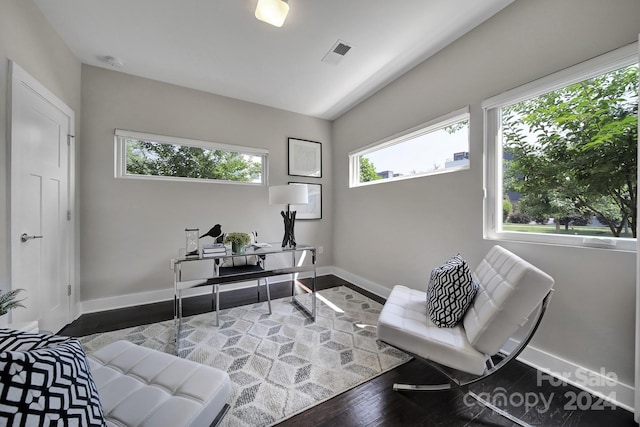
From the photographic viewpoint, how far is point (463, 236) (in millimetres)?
2105

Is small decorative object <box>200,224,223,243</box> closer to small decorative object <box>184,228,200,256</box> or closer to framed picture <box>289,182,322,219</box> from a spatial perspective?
small decorative object <box>184,228,200,256</box>

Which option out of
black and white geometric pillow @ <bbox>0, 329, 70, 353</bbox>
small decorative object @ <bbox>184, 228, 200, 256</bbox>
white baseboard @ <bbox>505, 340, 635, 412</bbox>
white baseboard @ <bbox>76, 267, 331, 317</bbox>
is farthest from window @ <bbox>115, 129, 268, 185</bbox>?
white baseboard @ <bbox>505, 340, 635, 412</bbox>

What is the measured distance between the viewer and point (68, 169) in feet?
7.34

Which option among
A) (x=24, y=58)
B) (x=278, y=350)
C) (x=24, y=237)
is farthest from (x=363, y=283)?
(x=24, y=58)

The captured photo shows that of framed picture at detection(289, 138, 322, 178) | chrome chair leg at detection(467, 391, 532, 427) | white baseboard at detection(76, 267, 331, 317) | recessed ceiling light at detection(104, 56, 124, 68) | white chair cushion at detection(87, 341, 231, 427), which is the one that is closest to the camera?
white chair cushion at detection(87, 341, 231, 427)

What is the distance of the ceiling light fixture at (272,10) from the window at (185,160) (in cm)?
174

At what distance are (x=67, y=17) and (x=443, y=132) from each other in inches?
137

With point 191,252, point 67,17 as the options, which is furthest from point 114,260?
point 67,17

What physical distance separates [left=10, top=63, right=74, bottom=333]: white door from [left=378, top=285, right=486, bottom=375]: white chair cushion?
101 inches

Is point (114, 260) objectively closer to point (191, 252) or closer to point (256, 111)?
point (191, 252)

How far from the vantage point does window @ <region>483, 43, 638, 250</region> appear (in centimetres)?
138

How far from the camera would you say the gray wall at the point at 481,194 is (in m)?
1.38

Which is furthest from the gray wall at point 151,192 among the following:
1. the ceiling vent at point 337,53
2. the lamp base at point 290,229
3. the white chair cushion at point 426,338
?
the white chair cushion at point 426,338

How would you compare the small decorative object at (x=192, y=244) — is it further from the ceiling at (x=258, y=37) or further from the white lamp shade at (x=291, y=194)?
the ceiling at (x=258, y=37)
